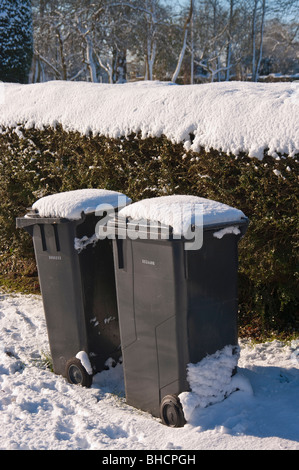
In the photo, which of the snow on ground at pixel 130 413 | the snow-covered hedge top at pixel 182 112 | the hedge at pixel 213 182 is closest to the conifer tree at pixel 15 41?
the snow-covered hedge top at pixel 182 112

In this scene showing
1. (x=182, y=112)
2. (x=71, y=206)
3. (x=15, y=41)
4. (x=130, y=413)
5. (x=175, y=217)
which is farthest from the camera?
(x=15, y=41)

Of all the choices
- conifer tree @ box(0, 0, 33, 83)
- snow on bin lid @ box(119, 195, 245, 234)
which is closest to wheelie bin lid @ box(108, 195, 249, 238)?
snow on bin lid @ box(119, 195, 245, 234)

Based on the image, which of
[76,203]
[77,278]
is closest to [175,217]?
[76,203]

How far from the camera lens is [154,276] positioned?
288 cm

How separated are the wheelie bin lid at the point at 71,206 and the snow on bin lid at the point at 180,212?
380 mm

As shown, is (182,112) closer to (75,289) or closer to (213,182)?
(213,182)

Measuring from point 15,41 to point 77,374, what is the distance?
8.64 metres

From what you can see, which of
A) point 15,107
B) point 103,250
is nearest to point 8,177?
point 15,107

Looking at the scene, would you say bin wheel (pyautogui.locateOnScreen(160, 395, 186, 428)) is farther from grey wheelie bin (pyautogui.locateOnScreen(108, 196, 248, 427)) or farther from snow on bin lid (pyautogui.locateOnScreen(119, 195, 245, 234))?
snow on bin lid (pyautogui.locateOnScreen(119, 195, 245, 234))

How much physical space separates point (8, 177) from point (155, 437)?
4002mm

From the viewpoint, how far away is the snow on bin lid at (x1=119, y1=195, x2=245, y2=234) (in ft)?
9.11

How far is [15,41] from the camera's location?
9.96 m

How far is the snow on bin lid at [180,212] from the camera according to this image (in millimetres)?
2777

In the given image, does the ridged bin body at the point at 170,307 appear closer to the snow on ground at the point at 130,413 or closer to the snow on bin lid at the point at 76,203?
the snow on ground at the point at 130,413
